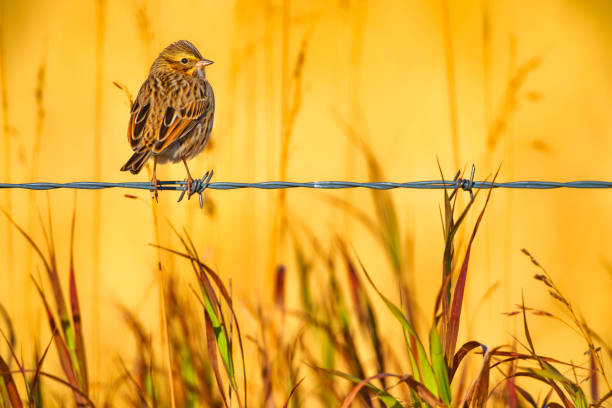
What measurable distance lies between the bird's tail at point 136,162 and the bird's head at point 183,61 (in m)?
0.68

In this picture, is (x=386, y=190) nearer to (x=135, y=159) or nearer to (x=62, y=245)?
(x=135, y=159)

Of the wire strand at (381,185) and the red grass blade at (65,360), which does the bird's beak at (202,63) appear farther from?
the red grass blade at (65,360)

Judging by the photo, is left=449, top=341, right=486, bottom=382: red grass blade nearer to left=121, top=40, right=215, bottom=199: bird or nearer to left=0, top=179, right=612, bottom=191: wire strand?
left=0, top=179, right=612, bottom=191: wire strand

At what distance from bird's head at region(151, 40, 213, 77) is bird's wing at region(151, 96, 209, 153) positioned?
24 centimetres

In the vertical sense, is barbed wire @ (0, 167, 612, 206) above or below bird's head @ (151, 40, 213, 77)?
below

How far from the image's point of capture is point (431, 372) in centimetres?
163

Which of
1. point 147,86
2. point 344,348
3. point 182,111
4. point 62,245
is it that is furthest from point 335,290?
point 62,245

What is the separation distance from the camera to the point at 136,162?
2488 millimetres

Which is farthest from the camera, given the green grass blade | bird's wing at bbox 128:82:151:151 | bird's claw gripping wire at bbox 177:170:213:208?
bird's wing at bbox 128:82:151:151

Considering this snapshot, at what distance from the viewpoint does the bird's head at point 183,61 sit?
3.13 metres

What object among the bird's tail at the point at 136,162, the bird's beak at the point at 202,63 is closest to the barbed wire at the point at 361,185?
the bird's tail at the point at 136,162

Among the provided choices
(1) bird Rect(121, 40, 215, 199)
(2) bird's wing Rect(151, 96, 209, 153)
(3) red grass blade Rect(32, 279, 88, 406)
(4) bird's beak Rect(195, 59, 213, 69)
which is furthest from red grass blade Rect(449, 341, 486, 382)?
(4) bird's beak Rect(195, 59, 213, 69)

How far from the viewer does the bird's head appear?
10.3ft

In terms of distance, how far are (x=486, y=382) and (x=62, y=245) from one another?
404 cm
